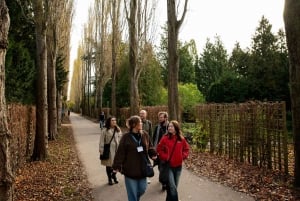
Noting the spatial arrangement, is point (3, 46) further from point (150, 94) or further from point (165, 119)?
point (150, 94)

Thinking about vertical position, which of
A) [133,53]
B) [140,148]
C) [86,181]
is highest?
[133,53]

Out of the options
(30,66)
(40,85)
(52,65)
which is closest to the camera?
(40,85)

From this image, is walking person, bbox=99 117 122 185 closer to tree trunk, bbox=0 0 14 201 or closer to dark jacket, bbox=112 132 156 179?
dark jacket, bbox=112 132 156 179

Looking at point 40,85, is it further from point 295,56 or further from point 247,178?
point 295,56

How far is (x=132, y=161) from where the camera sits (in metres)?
6.43

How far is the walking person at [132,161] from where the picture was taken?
6.41 meters

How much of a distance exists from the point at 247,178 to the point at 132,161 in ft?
15.6

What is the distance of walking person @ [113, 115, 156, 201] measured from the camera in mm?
6410

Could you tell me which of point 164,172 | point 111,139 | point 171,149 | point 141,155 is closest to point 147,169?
point 141,155

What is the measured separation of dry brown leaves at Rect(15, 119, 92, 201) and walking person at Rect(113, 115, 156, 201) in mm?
2523

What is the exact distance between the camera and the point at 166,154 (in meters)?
7.28

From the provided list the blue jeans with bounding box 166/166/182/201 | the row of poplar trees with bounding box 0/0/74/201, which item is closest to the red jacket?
the blue jeans with bounding box 166/166/182/201

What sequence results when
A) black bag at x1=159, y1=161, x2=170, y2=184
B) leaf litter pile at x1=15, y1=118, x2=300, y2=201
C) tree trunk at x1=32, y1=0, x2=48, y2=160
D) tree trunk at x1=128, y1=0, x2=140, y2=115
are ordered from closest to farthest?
1. black bag at x1=159, y1=161, x2=170, y2=184
2. leaf litter pile at x1=15, y1=118, x2=300, y2=201
3. tree trunk at x1=32, y1=0, x2=48, y2=160
4. tree trunk at x1=128, y1=0, x2=140, y2=115

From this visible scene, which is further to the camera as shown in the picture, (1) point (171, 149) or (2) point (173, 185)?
(1) point (171, 149)
